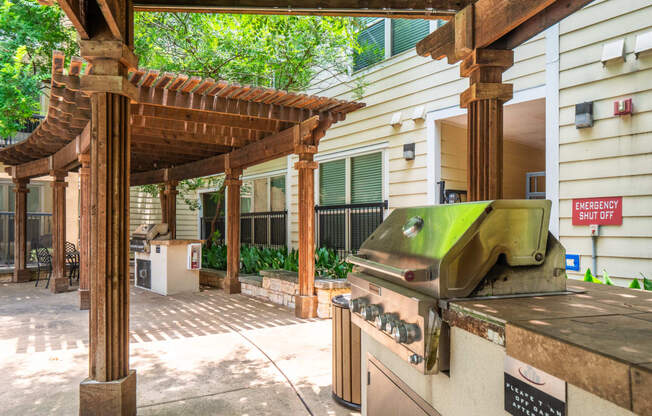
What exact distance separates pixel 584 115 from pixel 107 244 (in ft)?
16.7

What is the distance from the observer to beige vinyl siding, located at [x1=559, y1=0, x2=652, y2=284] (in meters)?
4.39

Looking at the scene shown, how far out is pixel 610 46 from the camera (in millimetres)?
4652

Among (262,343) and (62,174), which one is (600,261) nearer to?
(262,343)

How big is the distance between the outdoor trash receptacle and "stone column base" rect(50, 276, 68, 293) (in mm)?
7889

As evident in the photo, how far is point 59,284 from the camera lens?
351 inches

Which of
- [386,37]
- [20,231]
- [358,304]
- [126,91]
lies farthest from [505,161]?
[20,231]

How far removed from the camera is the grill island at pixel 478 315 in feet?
4.18

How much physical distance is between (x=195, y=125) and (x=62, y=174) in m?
4.35

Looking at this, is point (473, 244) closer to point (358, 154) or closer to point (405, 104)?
point (405, 104)

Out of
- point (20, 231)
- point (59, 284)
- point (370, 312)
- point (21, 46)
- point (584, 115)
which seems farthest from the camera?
point (20, 231)

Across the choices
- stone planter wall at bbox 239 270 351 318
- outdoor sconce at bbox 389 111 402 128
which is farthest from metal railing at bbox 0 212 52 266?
outdoor sconce at bbox 389 111 402 128

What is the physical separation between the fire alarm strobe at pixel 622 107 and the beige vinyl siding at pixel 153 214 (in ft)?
42.6

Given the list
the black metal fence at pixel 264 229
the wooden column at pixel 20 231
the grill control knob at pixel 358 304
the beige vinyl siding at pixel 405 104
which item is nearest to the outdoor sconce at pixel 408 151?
the beige vinyl siding at pixel 405 104

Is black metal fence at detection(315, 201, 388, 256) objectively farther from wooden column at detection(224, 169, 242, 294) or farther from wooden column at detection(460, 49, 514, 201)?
wooden column at detection(460, 49, 514, 201)
